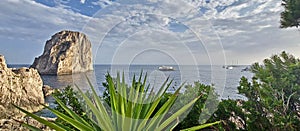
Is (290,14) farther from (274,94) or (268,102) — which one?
(268,102)

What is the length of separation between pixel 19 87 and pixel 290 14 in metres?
15.8

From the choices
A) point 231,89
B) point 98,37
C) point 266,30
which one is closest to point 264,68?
point 231,89

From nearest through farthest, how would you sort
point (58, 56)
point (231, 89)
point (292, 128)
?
point (292, 128)
point (231, 89)
point (58, 56)

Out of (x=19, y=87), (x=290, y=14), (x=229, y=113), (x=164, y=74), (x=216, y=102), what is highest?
(x=290, y=14)

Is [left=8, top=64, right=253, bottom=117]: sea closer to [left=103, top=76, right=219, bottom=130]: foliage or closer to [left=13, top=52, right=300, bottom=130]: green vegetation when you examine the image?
[left=13, top=52, right=300, bottom=130]: green vegetation

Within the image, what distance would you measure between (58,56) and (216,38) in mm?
37323

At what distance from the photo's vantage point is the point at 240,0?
3.13 m

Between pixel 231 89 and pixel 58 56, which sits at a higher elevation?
pixel 58 56

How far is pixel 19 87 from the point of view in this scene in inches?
582

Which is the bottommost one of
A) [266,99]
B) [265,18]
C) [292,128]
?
[292,128]

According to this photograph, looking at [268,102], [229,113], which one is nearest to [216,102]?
[229,113]

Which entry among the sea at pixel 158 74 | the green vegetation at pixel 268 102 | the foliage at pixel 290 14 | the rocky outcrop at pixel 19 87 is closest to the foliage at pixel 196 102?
the green vegetation at pixel 268 102

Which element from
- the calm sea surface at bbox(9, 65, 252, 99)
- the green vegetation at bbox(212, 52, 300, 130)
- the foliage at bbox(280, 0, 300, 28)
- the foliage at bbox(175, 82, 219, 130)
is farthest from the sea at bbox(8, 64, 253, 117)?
the foliage at bbox(280, 0, 300, 28)

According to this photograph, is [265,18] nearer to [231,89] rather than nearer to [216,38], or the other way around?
[231,89]
